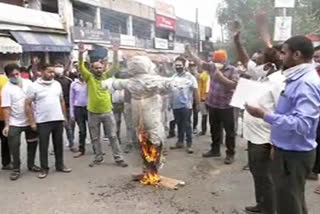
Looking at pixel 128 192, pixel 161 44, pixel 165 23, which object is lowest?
pixel 128 192

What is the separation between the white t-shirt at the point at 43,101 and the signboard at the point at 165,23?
26.9 m

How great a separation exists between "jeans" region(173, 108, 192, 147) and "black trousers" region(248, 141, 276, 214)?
3665mm

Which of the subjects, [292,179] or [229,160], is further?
[229,160]

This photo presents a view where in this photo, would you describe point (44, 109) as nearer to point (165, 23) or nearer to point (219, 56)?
point (219, 56)

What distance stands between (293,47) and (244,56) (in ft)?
7.05

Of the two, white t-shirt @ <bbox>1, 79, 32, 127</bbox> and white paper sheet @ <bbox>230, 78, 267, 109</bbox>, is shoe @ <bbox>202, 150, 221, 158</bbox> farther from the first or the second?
white paper sheet @ <bbox>230, 78, 267, 109</bbox>

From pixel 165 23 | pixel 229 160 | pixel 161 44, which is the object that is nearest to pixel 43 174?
pixel 229 160

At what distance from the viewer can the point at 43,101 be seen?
19.7 feet

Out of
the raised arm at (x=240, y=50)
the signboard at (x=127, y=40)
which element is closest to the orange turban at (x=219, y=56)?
the raised arm at (x=240, y=50)

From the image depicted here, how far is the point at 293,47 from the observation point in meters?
2.94

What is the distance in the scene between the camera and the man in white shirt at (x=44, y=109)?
600cm

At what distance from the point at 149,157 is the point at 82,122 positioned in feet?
7.92

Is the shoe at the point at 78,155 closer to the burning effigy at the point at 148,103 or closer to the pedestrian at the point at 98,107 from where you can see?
the pedestrian at the point at 98,107

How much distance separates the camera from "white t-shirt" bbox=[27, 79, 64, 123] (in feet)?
19.7
